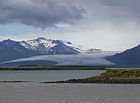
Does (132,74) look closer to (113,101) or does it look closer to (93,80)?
(93,80)

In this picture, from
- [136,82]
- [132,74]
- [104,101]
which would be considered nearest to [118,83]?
[136,82]

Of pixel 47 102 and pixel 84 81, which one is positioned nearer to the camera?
pixel 47 102

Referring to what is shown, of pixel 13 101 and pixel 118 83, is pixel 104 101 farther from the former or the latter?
pixel 118 83

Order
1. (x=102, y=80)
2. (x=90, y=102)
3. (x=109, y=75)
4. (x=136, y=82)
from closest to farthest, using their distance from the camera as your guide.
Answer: (x=90, y=102)
(x=136, y=82)
(x=102, y=80)
(x=109, y=75)

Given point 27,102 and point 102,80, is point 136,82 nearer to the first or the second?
point 102,80

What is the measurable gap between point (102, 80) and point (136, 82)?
12086 millimetres

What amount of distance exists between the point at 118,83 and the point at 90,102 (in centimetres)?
4201

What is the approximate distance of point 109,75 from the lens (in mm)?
105938

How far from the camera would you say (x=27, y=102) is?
50.7m

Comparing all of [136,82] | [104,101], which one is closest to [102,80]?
[136,82]

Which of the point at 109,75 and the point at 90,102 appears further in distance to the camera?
the point at 109,75

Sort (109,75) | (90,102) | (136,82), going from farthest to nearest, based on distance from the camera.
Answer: (109,75)
(136,82)
(90,102)

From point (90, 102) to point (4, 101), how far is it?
1045 cm

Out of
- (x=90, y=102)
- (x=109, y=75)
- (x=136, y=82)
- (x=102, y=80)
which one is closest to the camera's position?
(x=90, y=102)
